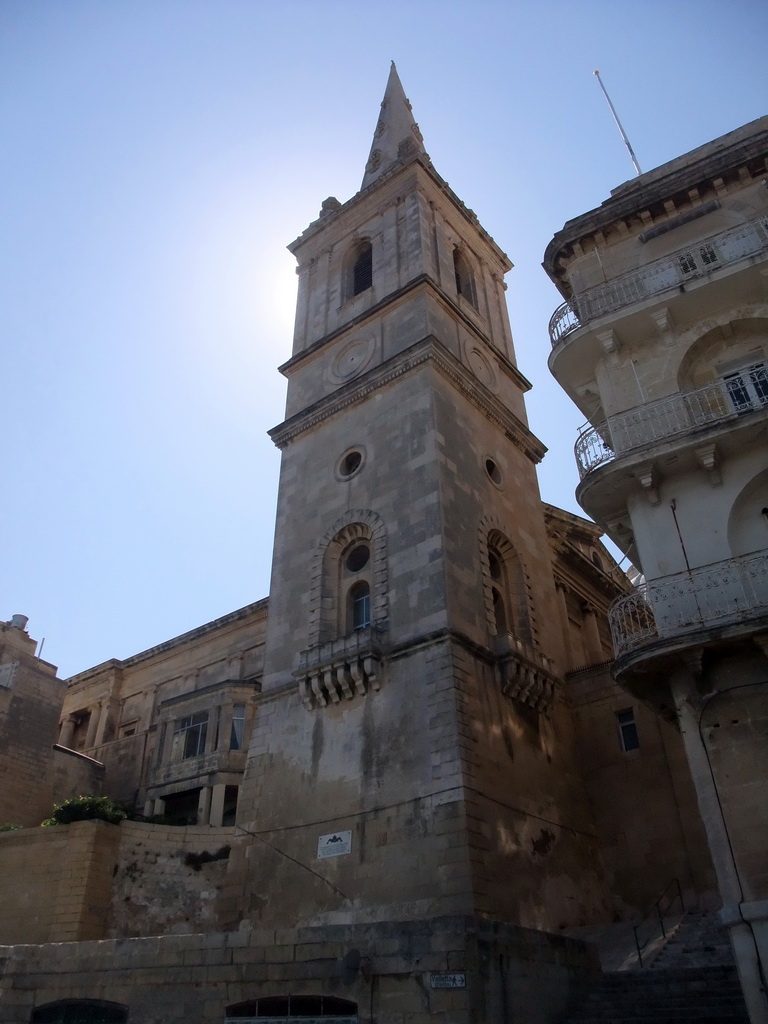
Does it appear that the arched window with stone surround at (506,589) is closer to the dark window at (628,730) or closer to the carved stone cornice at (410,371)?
the dark window at (628,730)

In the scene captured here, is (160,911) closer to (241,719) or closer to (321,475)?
(241,719)

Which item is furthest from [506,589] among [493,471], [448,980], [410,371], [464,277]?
[464,277]

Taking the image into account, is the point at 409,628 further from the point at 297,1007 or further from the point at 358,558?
the point at 297,1007

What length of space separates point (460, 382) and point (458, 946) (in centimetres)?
1665

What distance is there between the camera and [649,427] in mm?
15352

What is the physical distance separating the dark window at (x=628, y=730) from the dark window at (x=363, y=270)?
17.2 m

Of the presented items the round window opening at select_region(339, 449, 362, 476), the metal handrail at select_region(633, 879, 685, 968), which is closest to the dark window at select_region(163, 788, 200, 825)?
the round window opening at select_region(339, 449, 362, 476)

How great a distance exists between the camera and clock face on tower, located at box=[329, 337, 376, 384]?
2662cm

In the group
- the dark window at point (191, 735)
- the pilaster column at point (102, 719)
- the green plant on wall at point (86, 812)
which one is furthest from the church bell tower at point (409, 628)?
the pilaster column at point (102, 719)

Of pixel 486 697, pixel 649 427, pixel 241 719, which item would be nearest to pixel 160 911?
pixel 241 719

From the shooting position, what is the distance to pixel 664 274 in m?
16.8

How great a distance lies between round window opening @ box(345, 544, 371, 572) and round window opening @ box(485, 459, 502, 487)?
183 inches

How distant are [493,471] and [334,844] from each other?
1200 centimetres

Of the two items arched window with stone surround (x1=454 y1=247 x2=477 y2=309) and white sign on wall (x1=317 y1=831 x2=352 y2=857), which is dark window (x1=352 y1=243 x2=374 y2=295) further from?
white sign on wall (x1=317 y1=831 x2=352 y2=857)
